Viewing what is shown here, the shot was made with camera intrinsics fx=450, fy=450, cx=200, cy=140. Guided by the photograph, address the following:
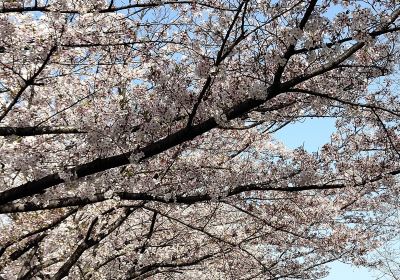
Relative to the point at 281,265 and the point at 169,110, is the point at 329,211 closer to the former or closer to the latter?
the point at 281,265

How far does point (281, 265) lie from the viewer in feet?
37.2

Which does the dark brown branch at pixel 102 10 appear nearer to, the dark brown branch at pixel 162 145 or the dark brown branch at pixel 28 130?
the dark brown branch at pixel 162 145

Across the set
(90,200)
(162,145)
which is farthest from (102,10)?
(90,200)

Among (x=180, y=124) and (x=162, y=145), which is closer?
(x=162, y=145)

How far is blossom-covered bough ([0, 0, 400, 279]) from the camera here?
14.4 ft

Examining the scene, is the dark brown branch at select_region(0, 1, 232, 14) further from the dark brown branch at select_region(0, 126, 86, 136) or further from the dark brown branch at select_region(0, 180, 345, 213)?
the dark brown branch at select_region(0, 180, 345, 213)

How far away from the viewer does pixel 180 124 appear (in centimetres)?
594

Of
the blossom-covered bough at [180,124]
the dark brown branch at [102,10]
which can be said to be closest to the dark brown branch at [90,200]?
the blossom-covered bough at [180,124]

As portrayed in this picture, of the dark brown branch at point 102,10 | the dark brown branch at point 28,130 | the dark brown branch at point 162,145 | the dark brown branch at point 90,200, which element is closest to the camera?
the dark brown branch at point 162,145

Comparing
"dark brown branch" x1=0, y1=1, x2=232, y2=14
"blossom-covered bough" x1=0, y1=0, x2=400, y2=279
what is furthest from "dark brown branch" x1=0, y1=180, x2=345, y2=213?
"dark brown branch" x1=0, y1=1, x2=232, y2=14

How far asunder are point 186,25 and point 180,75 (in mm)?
728

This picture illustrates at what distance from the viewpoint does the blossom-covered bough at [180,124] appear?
4.38 m

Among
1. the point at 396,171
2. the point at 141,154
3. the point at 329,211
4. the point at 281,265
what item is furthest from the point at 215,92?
the point at 281,265

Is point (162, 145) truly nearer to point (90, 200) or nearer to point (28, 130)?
point (90, 200)
